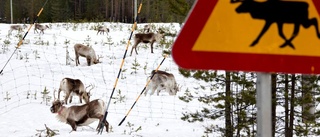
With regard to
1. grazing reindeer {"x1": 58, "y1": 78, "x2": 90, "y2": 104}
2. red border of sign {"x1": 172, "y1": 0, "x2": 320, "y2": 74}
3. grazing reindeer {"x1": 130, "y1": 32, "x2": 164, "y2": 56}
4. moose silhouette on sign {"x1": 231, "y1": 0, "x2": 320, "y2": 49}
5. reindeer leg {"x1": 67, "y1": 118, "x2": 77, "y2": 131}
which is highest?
grazing reindeer {"x1": 130, "y1": 32, "x2": 164, "y2": 56}

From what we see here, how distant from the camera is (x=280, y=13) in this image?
6.84 feet

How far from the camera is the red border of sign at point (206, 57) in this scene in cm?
200

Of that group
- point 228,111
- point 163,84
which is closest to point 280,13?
point 228,111

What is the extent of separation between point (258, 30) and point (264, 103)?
34 centimetres

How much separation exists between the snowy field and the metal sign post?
4574 mm

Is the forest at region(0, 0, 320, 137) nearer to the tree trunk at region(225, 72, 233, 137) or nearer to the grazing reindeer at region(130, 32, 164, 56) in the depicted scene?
the tree trunk at region(225, 72, 233, 137)

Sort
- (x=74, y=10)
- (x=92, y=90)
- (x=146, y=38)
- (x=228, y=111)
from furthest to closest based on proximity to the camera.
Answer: (x=74, y=10) → (x=146, y=38) → (x=92, y=90) → (x=228, y=111)

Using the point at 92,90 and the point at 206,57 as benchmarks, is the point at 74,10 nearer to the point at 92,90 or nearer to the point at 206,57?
the point at 92,90

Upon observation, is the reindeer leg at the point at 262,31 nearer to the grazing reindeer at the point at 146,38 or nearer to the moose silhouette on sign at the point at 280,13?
the moose silhouette on sign at the point at 280,13

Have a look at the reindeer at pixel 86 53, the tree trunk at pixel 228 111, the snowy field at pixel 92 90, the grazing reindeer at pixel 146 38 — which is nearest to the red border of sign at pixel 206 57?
the tree trunk at pixel 228 111

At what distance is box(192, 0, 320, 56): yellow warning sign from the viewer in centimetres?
202

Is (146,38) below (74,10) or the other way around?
below

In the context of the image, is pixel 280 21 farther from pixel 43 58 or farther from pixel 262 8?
pixel 43 58

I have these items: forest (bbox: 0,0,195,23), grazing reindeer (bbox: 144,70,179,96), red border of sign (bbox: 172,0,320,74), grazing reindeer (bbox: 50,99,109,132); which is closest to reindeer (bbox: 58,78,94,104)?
grazing reindeer (bbox: 144,70,179,96)
